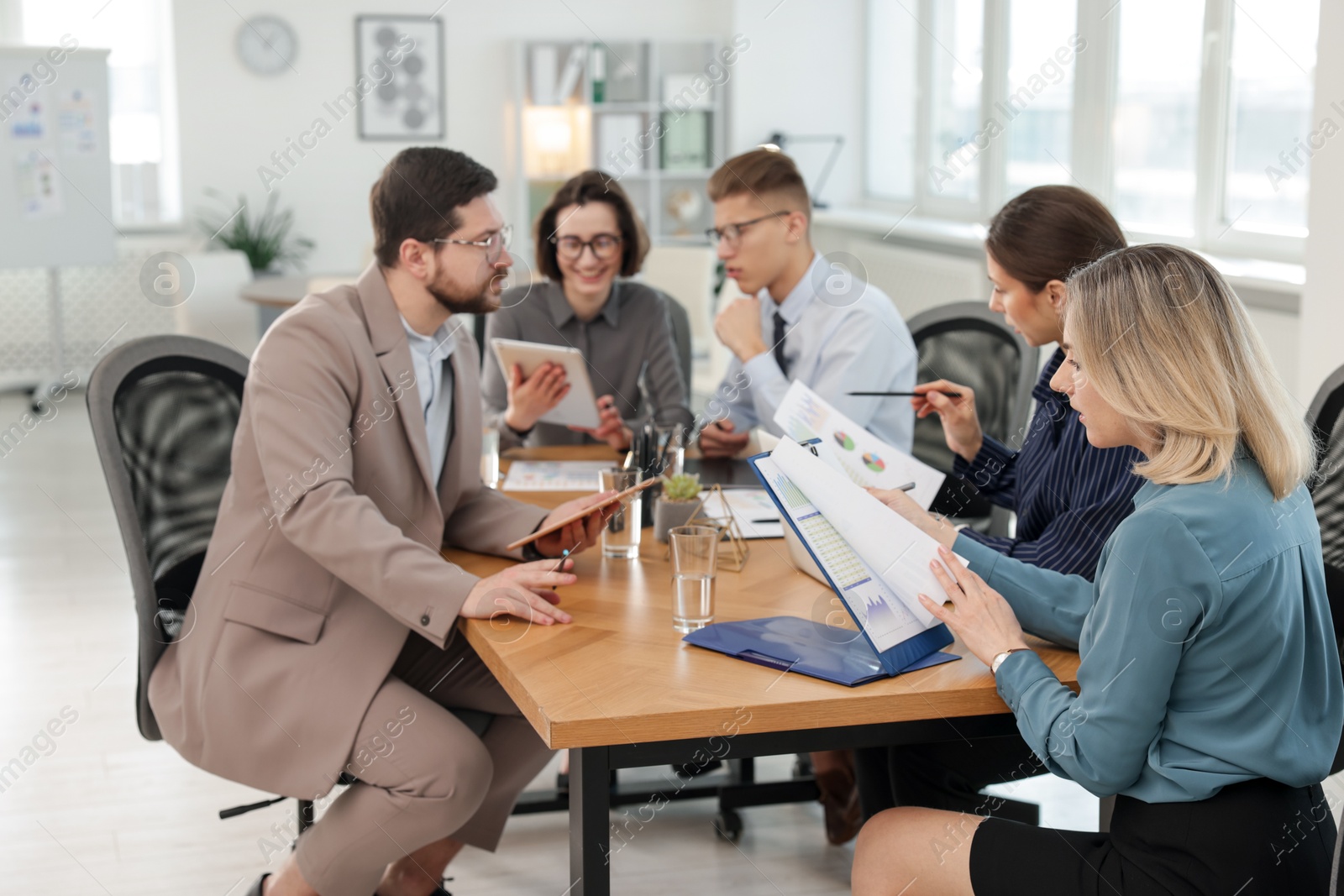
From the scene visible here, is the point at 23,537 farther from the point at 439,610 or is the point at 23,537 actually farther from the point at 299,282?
the point at 439,610

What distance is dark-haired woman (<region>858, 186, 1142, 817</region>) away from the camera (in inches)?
68.3

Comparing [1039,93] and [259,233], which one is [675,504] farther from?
[259,233]

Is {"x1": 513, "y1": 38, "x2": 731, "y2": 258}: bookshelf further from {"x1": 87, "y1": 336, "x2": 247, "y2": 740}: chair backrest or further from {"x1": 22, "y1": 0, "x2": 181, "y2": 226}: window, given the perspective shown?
{"x1": 87, "y1": 336, "x2": 247, "y2": 740}: chair backrest

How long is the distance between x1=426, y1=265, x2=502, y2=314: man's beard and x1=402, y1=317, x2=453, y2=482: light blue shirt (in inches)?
2.6

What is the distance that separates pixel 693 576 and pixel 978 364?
4.75 feet

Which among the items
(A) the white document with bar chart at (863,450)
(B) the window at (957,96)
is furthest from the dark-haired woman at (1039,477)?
(B) the window at (957,96)

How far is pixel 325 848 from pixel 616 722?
70 centimetres

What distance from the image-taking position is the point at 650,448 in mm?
A: 2262

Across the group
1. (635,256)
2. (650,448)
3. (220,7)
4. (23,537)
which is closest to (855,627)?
(650,448)

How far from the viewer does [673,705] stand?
135 centimetres

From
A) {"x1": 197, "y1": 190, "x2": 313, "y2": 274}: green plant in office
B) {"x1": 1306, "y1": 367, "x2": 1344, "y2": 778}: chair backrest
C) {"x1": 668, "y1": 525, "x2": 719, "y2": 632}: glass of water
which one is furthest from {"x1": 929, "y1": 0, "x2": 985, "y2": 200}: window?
{"x1": 668, "y1": 525, "x2": 719, "y2": 632}: glass of water

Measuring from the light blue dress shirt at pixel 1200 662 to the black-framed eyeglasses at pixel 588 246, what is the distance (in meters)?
1.91

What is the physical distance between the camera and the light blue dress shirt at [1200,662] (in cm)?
125

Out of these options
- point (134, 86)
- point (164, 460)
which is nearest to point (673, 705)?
point (164, 460)
